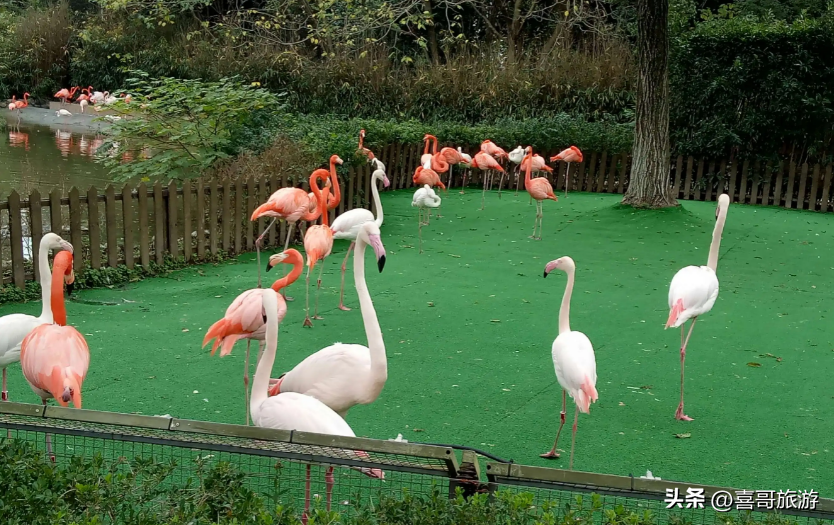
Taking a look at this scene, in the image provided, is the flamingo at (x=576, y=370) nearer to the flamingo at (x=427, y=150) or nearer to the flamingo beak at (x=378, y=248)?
the flamingo beak at (x=378, y=248)

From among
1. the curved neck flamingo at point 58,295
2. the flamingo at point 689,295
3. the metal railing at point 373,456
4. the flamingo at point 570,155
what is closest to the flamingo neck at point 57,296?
the curved neck flamingo at point 58,295

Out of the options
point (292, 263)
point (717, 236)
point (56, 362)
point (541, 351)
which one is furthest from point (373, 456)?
point (717, 236)

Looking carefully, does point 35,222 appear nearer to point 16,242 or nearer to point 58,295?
point 16,242

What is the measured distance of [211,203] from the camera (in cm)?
1011

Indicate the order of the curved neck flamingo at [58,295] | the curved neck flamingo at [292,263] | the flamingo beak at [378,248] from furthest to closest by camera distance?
the curved neck flamingo at [292,263]
the curved neck flamingo at [58,295]
the flamingo beak at [378,248]

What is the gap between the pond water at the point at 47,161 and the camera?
50.6 feet

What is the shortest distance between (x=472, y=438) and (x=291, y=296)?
381cm

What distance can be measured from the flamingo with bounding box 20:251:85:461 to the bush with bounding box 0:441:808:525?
3.86ft

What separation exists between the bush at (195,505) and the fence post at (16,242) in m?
5.48

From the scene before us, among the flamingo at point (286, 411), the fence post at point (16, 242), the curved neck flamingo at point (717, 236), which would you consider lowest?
the fence post at point (16, 242)

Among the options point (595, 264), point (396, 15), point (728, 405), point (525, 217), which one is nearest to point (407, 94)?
point (396, 15)

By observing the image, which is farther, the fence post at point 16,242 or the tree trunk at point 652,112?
the tree trunk at point 652,112

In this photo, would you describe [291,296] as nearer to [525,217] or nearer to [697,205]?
[525,217]

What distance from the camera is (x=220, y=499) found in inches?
120
